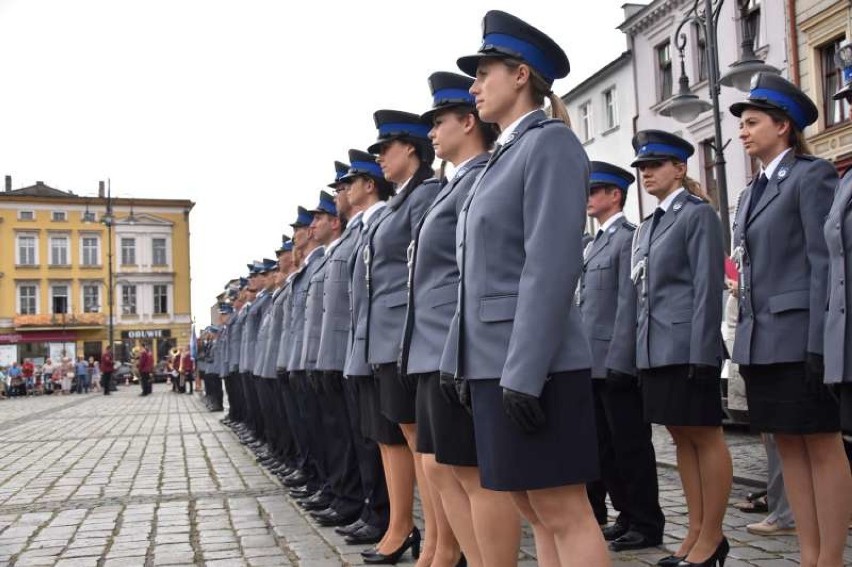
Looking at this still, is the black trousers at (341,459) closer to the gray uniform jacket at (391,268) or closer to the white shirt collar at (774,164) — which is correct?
the gray uniform jacket at (391,268)

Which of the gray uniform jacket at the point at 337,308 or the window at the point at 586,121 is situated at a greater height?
the window at the point at 586,121

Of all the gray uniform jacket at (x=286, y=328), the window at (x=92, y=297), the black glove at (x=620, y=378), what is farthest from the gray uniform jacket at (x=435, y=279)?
the window at (x=92, y=297)

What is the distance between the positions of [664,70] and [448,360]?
29273mm

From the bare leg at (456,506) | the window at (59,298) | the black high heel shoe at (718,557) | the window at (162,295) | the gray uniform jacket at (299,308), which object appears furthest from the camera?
the window at (162,295)

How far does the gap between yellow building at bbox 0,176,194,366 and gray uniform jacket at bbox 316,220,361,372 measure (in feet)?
219

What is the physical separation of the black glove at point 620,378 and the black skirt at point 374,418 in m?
1.22

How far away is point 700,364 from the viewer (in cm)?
460

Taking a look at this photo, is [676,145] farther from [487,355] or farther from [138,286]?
[138,286]

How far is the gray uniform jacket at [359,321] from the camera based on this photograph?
518 cm

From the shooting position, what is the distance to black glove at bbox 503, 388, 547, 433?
286 cm

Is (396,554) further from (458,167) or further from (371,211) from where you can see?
(458,167)

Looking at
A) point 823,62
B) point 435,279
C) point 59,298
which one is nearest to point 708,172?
point 823,62

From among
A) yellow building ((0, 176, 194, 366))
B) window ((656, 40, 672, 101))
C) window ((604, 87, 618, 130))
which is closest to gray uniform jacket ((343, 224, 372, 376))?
window ((656, 40, 672, 101))

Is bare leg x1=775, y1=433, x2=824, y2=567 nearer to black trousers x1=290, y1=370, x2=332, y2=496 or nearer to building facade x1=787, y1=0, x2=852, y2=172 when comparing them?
black trousers x1=290, y1=370, x2=332, y2=496
